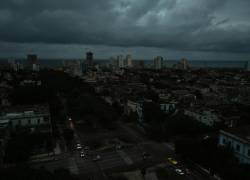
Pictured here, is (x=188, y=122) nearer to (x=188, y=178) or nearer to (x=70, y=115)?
(x=188, y=178)

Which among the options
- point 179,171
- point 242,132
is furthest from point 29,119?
point 242,132

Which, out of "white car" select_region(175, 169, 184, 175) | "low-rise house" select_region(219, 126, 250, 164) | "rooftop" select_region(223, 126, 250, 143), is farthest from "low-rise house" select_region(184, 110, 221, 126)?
"white car" select_region(175, 169, 184, 175)

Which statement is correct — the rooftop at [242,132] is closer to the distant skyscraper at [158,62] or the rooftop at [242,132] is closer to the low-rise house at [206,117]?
the low-rise house at [206,117]

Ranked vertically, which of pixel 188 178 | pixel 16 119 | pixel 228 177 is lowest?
pixel 188 178

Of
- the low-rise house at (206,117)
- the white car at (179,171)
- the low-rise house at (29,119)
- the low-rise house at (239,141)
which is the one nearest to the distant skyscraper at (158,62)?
the low-rise house at (206,117)

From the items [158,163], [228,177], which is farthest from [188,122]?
[228,177]

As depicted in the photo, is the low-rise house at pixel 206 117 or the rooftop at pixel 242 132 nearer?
the rooftop at pixel 242 132

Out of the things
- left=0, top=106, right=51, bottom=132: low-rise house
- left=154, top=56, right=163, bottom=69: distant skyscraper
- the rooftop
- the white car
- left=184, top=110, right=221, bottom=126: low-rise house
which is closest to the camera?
the white car

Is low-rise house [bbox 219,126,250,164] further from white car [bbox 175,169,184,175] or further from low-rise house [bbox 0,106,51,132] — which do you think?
low-rise house [bbox 0,106,51,132]
